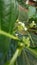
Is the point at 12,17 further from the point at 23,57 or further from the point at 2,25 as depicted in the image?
the point at 23,57

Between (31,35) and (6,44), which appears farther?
(31,35)

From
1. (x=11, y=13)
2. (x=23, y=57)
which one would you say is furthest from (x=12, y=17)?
(x=23, y=57)

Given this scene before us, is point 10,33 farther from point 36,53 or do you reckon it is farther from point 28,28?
point 28,28

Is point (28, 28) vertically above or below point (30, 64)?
above

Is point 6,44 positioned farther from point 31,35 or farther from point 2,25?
point 31,35

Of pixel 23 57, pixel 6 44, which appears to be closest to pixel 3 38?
pixel 6 44

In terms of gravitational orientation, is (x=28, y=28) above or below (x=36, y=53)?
above

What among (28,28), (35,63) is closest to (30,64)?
(35,63)

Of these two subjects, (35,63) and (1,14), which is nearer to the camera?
(1,14)
